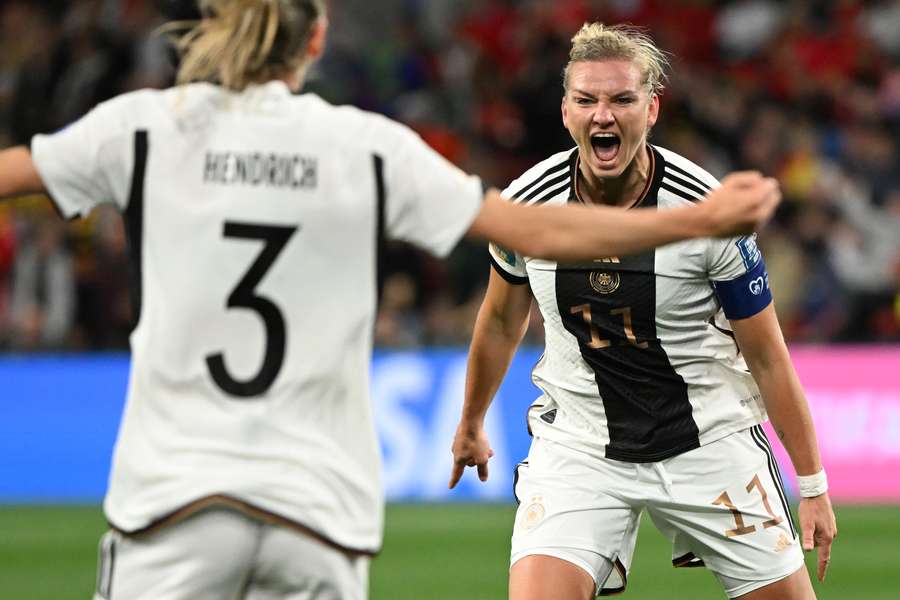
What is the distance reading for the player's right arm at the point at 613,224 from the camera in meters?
3.09

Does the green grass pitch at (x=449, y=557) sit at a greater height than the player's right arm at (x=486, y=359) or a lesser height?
lesser

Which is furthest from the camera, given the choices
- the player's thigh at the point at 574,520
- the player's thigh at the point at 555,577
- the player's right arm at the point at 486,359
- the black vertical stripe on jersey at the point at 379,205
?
the player's right arm at the point at 486,359

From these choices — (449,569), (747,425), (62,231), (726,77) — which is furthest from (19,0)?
(747,425)

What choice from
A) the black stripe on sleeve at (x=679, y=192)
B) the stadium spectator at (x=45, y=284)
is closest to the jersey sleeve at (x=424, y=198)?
the black stripe on sleeve at (x=679, y=192)

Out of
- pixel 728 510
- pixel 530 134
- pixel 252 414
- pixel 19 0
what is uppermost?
pixel 19 0

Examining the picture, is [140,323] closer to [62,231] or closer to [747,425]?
[747,425]

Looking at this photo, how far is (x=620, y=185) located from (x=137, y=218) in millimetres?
2084

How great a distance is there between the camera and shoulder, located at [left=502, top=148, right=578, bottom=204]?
4.81m

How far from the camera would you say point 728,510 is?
4633 millimetres

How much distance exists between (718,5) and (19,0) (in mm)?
6963

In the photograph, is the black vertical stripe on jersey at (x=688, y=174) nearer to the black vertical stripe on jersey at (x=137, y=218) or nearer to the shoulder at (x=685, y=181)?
the shoulder at (x=685, y=181)

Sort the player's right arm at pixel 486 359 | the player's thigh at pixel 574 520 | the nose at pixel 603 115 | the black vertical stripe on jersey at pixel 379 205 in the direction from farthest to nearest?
the player's right arm at pixel 486 359
the nose at pixel 603 115
the player's thigh at pixel 574 520
the black vertical stripe on jersey at pixel 379 205

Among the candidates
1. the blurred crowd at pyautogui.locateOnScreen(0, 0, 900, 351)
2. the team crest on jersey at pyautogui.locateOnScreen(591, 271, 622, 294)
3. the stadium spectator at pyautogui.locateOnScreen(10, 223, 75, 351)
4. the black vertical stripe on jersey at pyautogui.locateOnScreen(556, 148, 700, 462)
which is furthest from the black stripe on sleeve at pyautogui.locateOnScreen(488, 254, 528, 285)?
the stadium spectator at pyautogui.locateOnScreen(10, 223, 75, 351)

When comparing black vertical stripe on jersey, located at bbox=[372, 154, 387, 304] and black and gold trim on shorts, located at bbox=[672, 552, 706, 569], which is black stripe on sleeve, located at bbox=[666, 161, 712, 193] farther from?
black vertical stripe on jersey, located at bbox=[372, 154, 387, 304]
